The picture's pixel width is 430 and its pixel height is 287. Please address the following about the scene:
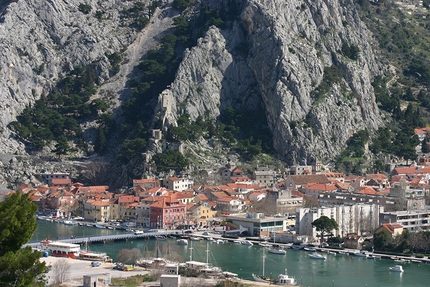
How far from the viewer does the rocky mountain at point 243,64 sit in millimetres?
94188

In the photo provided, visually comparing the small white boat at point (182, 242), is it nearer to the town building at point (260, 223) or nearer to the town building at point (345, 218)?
the town building at point (260, 223)

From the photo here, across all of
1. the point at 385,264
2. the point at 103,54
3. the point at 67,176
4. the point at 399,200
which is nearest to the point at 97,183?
the point at 67,176

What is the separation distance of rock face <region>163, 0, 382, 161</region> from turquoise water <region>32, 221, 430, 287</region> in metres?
29.5

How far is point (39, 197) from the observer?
83750 millimetres

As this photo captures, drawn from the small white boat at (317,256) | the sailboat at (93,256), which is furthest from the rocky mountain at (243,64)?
the sailboat at (93,256)

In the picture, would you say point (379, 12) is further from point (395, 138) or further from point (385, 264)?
point (385, 264)

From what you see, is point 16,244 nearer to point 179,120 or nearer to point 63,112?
point 179,120

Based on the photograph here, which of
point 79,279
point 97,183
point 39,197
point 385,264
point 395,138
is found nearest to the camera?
point 79,279

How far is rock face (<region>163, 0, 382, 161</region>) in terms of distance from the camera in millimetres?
93938

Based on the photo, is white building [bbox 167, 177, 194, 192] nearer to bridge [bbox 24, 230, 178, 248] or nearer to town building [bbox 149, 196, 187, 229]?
town building [bbox 149, 196, 187, 229]

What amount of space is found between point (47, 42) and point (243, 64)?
21.4 meters

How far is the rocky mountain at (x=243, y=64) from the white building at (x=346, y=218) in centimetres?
2418

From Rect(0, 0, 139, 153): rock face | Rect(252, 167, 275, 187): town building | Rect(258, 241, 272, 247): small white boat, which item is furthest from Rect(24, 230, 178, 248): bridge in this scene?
Rect(0, 0, 139, 153): rock face

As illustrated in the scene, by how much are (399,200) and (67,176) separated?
32.3 m
